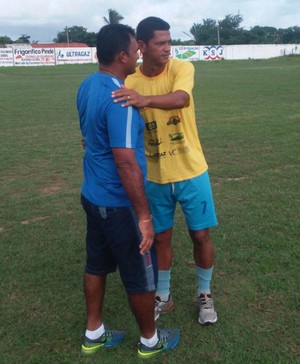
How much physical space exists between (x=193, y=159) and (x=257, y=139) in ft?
21.9

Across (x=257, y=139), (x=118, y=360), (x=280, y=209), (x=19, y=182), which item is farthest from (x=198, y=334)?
(x=257, y=139)

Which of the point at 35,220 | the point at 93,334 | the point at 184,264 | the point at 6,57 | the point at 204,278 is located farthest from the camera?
the point at 6,57

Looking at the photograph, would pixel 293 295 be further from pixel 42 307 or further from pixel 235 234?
pixel 42 307

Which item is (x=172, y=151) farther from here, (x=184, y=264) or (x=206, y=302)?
(x=184, y=264)

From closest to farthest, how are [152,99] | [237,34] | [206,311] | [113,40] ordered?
[113,40], [152,99], [206,311], [237,34]

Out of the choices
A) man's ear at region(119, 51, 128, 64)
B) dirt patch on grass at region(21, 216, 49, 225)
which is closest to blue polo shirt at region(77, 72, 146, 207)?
man's ear at region(119, 51, 128, 64)

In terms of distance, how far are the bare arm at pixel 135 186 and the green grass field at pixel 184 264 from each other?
89cm

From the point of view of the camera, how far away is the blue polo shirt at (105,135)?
2.62 metres

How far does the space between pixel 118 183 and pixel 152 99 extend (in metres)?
0.54

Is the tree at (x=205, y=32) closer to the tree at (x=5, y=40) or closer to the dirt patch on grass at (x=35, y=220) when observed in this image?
the tree at (x=5, y=40)

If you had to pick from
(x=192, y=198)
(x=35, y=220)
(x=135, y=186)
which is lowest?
(x=35, y=220)

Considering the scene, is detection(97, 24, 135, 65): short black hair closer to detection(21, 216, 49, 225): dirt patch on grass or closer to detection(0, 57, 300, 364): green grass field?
detection(0, 57, 300, 364): green grass field

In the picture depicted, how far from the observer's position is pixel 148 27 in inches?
124

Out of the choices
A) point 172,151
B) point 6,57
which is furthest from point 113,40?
point 6,57
